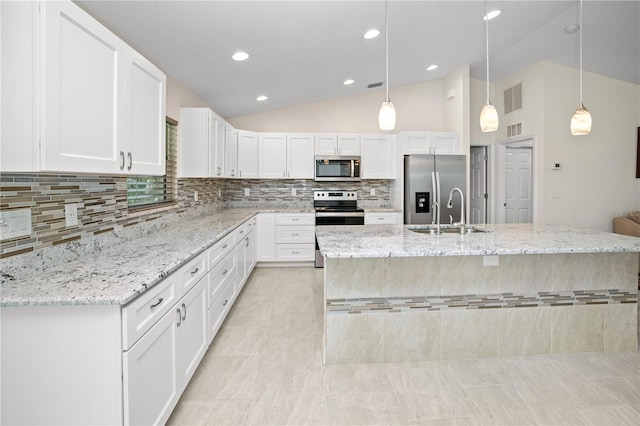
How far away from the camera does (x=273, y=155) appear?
561cm

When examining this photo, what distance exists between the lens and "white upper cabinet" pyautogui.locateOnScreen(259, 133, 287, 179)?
559 centimetres

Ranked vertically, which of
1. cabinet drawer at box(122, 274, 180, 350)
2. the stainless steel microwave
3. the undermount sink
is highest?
the stainless steel microwave

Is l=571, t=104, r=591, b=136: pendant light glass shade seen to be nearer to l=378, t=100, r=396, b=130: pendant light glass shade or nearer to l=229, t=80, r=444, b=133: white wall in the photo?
l=378, t=100, r=396, b=130: pendant light glass shade

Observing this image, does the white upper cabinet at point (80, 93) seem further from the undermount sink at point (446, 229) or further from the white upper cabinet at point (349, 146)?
the white upper cabinet at point (349, 146)

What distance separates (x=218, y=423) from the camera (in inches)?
74.3

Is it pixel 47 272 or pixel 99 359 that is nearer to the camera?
pixel 99 359

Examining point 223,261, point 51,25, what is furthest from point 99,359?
point 223,261

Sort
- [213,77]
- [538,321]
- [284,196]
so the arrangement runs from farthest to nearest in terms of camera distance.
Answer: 1. [284,196]
2. [213,77]
3. [538,321]

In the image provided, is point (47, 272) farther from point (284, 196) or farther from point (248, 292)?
point (284, 196)

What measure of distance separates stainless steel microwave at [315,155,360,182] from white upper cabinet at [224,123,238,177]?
1.25 metres

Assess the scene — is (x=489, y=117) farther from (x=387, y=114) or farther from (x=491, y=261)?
(x=491, y=261)

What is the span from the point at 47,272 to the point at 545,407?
2.64m

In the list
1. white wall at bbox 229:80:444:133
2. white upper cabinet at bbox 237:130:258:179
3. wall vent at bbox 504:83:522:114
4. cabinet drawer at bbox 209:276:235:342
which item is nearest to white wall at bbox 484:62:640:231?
wall vent at bbox 504:83:522:114

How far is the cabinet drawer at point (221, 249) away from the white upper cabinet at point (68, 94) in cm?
92
